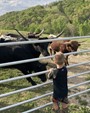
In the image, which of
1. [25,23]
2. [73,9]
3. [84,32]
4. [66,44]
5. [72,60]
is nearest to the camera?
[66,44]

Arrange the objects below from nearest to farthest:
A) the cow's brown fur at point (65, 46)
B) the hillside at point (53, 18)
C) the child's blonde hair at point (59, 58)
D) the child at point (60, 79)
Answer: the child's blonde hair at point (59, 58)
the child at point (60, 79)
the cow's brown fur at point (65, 46)
the hillside at point (53, 18)

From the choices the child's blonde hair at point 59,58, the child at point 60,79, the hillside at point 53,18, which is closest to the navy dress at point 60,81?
the child at point 60,79

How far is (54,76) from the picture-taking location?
15.4 feet

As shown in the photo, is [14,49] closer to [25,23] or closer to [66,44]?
[66,44]

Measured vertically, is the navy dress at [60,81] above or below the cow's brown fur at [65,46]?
above

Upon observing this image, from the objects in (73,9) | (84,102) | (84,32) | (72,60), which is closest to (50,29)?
(84,32)

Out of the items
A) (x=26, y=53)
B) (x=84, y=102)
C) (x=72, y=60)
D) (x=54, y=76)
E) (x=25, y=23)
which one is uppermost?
(x=54, y=76)

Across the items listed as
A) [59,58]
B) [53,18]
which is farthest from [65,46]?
[53,18]

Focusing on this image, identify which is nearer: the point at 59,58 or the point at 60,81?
the point at 59,58

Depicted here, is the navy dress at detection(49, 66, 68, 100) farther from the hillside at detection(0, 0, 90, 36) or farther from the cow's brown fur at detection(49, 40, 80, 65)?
the hillside at detection(0, 0, 90, 36)

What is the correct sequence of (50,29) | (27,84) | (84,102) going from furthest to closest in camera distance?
(50,29) → (27,84) → (84,102)

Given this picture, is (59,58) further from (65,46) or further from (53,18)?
(53,18)

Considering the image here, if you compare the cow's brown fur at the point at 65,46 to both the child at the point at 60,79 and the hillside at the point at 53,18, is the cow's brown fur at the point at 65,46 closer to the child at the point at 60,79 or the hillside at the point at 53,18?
the child at the point at 60,79

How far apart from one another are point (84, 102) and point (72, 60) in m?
5.35
